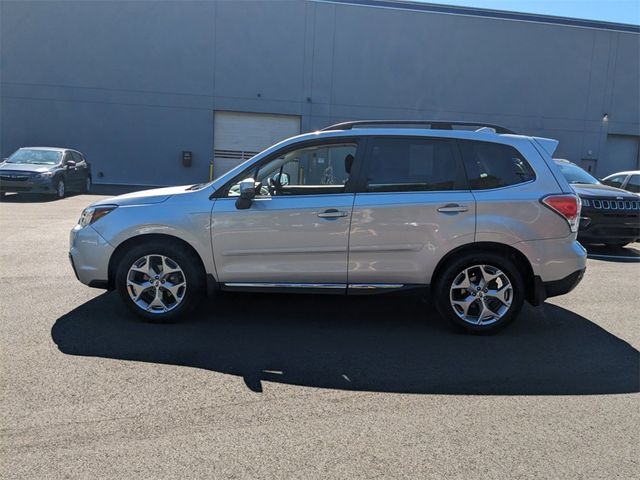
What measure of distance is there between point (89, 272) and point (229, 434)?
2613mm

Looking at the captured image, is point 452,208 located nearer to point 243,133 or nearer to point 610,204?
point 610,204

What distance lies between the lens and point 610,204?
9.05 metres

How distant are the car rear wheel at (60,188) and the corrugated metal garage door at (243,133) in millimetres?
7303

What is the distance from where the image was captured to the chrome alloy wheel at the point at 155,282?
485 centimetres

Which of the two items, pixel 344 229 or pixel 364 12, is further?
pixel 364 12

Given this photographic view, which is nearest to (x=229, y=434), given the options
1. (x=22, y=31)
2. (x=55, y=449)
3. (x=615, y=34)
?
(x=55, y=449)

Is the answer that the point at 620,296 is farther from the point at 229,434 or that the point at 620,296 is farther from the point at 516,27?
the point at 516,27

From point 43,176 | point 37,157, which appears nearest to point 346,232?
point 43,176

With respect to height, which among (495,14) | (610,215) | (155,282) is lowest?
(155,282)

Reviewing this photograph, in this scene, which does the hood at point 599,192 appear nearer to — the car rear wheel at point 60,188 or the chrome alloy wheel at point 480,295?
the chrome alloy wheel at point 480,295

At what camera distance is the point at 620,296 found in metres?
6.42

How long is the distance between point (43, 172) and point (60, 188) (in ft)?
2.94

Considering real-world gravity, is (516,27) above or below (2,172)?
above

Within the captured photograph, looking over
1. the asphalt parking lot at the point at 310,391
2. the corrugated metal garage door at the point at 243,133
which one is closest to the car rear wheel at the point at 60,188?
the corrugated metal garage door at the point at 243,133
